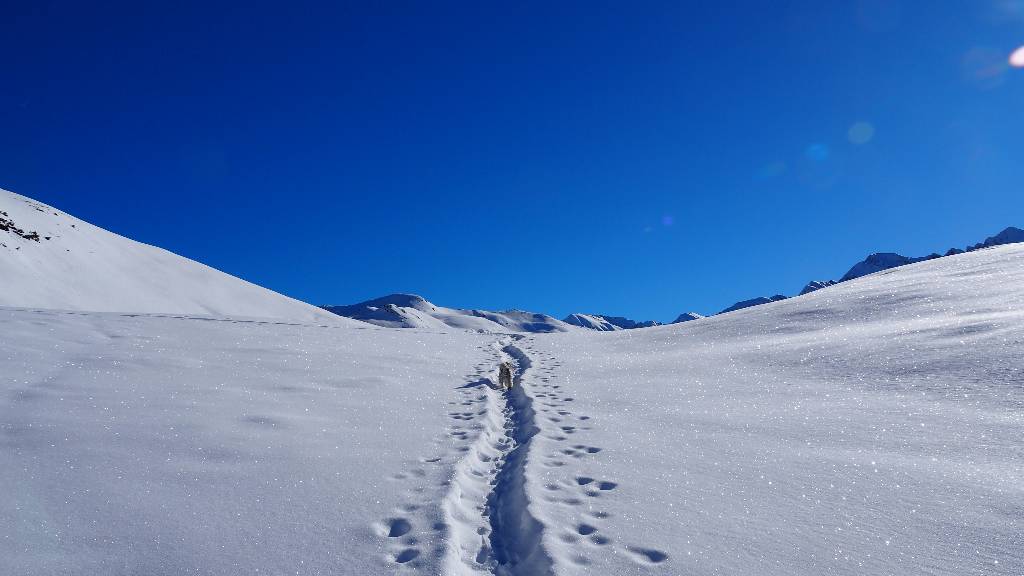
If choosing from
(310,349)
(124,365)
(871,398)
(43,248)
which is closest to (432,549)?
(871,398)

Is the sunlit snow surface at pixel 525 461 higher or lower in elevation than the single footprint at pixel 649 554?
higher

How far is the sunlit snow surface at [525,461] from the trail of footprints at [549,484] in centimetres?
3

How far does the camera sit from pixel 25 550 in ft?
12.4

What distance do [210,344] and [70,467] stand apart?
27.5 feet

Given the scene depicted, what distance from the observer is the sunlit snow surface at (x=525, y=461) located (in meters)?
4.11

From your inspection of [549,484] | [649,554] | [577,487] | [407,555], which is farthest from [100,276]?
[649,554]

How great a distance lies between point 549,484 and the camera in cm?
573

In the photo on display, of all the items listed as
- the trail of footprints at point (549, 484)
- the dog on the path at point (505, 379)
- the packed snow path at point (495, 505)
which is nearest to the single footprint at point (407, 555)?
the trail of footprints at point (549, 484)

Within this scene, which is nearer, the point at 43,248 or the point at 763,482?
the point at 763,482

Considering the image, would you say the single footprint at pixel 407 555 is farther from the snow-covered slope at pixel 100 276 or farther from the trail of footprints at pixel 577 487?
the snow-covered slope at pixel 100 276

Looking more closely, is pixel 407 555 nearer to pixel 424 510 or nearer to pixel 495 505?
pixel 424 510

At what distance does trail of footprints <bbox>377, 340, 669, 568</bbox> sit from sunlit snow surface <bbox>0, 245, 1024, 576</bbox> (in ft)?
0.11

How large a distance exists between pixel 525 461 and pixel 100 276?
112 feet

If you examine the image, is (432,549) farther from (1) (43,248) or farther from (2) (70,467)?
(1) (43,248)
